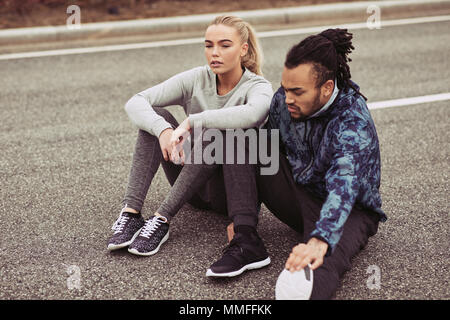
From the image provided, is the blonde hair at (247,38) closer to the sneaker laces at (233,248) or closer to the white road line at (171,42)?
the sneaker laces at (233,248)

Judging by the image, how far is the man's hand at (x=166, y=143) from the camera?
2977 millimetres

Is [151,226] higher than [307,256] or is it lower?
lower

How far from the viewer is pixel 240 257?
2.82 meters

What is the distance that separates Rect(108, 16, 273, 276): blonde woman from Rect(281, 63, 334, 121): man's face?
0.34 m

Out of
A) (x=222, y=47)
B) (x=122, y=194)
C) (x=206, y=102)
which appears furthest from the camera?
(x=122, y=194)

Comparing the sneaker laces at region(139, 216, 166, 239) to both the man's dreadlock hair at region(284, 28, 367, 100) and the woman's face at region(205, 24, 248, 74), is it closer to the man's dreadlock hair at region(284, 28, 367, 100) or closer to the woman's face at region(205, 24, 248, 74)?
the woman's face at region(205, 24, 248, 74)

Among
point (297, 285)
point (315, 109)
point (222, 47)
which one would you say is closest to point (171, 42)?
point (222, 47)

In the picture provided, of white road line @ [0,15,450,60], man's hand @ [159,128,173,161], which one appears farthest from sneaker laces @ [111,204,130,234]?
white road line @ [0,15,450,60]

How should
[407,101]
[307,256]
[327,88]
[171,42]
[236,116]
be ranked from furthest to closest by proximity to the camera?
[171,42] < [407,101] < [236,116] < [327,88] < [307,256]

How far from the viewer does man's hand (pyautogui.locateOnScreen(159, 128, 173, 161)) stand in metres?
2.98

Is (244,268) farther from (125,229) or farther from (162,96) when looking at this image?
(162,96)

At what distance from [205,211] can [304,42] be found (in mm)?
1316

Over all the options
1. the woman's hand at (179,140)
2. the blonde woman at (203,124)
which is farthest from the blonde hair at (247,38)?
the woman's hand at (179,140)

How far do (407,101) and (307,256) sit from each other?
336 cm
